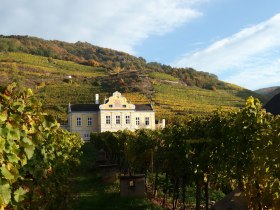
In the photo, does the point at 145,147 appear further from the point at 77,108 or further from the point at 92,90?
the point at 92,90

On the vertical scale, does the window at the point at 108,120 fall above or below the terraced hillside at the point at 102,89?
below

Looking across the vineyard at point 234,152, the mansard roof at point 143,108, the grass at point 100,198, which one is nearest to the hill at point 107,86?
the mansard roof at point 143,108

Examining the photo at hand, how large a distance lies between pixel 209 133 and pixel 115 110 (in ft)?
188

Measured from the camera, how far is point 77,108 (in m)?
70.2

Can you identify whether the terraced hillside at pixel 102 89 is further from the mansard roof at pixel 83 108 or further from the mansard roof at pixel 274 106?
the mansard roof at pixel 274 106

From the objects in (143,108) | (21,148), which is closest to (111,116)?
(143,108)

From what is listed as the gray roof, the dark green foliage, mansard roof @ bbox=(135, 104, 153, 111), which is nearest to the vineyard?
the dark green foliage

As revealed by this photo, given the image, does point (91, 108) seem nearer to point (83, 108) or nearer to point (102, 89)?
point (83, 108)

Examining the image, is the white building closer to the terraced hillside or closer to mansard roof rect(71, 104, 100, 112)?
mansard roof rect(71, 104, 100, 112)

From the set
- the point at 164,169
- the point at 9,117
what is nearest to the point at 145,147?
the point at 164,169

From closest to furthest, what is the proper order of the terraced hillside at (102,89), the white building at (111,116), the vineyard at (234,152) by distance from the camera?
the vineyard at (234,152)
the white building at (111,116)
the terraced hillside at (102,89)

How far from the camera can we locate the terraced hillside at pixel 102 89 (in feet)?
274

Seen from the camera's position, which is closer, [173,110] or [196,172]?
[196,172]

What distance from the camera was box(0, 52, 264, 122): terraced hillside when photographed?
274ft
